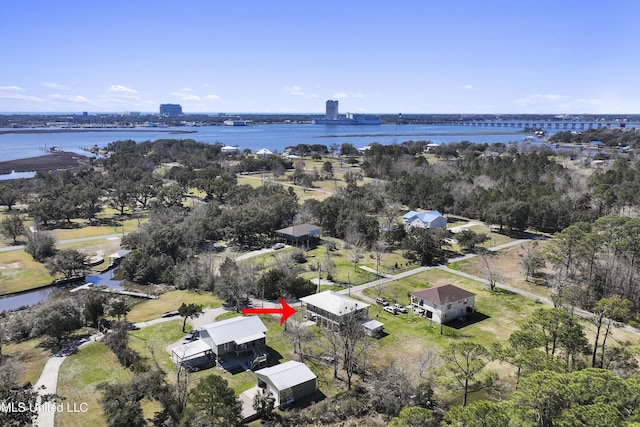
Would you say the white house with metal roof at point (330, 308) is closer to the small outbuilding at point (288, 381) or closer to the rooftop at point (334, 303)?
the rooftop at point (334, 303)

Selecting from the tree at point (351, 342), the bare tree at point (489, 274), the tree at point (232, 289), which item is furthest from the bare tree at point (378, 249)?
the tree at point (232, 289)

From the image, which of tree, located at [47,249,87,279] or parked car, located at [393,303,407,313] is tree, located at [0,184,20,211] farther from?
parked car, located at [393,303,407,313]

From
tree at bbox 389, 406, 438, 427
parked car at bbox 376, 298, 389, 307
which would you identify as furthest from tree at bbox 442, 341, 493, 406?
parked car at bbox 376, 298, 389, 307

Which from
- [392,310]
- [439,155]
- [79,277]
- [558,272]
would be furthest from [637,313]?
[439,155]

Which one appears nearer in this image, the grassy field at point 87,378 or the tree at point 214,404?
the tree at point 214,404

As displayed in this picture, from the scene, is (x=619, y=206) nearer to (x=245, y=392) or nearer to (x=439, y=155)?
(x=245, y=392)

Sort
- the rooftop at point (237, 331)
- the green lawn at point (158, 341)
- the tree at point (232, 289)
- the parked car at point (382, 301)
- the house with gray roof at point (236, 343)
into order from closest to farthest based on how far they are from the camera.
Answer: the green lawn at point (158, 341)
the house with gray roof at point (236, 343)
the rooftop at point (237, 331)
the tree at point (232, 289)
the parked car at point (382, 301)
